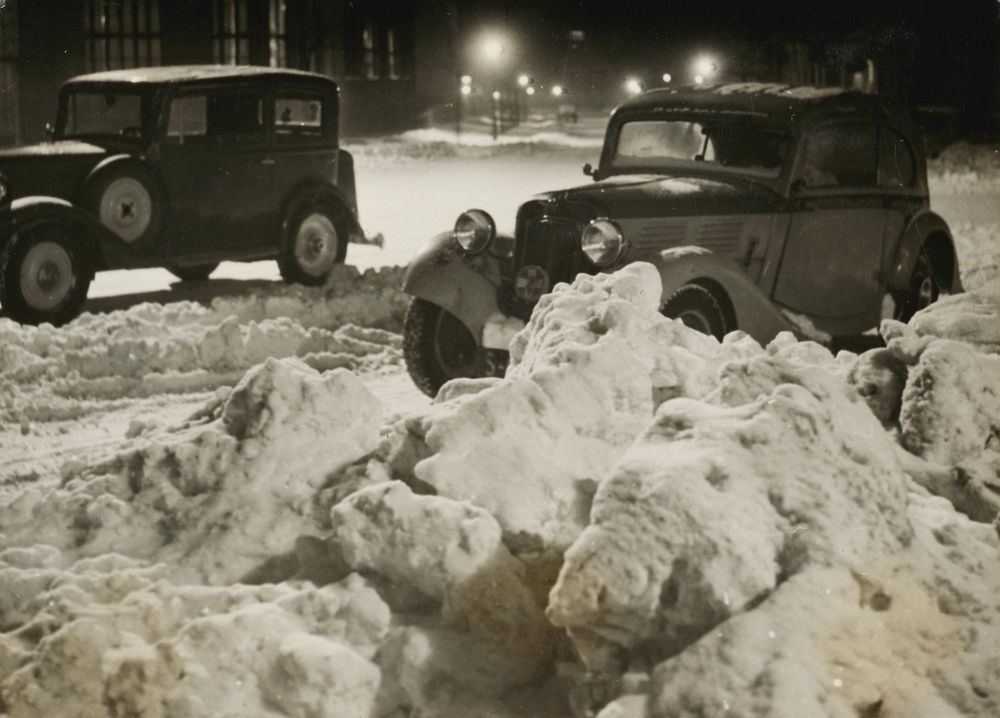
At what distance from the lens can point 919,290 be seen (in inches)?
326

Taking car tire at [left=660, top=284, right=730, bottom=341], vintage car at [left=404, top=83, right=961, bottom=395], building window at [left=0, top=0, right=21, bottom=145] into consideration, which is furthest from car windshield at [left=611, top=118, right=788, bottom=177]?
building window at [left=0, top=0, right=21, bottom=145]

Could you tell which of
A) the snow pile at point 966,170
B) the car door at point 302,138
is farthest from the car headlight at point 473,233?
the snow pile at point 966,170

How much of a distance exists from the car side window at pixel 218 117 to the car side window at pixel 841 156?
206 inches

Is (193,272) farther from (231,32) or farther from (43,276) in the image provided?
(231,32)

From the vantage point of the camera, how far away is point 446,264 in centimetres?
703

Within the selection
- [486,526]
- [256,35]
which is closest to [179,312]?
[486,526]

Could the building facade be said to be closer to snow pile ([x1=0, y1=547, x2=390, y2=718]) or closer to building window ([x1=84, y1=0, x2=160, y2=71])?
building window ([x1=84, y1=0, x2=160, y2=71])

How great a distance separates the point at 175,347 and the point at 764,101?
3772 millimetres

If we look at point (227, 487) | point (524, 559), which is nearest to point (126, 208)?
point (227, 487)

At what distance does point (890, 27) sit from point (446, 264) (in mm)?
23926

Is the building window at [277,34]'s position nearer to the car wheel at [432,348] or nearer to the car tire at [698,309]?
the car wheel at [432,348]

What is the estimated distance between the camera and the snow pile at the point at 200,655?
328 cm

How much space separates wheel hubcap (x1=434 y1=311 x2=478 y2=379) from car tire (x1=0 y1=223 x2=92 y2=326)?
347cm

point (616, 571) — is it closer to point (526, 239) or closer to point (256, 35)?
point (526, 239)
